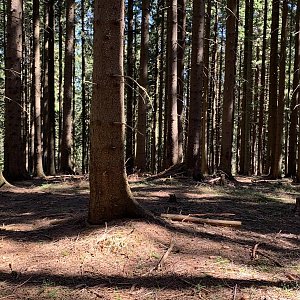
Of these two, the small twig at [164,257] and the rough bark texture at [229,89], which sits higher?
the rough bark texture at [229,89]

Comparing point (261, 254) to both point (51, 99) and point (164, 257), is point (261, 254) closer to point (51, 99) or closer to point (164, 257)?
point (164, 257)

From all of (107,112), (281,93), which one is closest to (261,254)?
(107,112)

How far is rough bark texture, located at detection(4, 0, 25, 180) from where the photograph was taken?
11.4 meters

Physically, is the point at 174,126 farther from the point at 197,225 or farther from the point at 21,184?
the point at 197,225

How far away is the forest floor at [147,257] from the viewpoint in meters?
3.94

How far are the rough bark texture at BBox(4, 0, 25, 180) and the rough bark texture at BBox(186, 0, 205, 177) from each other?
5.14 meters

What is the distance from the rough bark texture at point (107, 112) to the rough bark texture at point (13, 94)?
6585 millimetres

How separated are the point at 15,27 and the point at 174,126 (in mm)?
5991

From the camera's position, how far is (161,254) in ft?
15.9

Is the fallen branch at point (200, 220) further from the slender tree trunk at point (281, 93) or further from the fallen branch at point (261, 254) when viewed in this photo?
the slender tree trunk at point (281, 93)

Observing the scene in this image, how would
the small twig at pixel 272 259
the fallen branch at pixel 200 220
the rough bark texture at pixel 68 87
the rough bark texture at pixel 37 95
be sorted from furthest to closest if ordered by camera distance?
the rough bark texture at pixel 68 87 → the rough bark texture at pixel 37 95 → the fallen branch at pixel 200 220 → the small twig at pixel 272 259

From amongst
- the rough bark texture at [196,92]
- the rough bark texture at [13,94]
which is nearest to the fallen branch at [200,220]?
the rough bark texture at [196,92]

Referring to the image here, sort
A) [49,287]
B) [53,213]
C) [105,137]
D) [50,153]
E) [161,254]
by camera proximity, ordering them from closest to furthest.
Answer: [49,287], [161,254], [105,137], [53,213], [50,153]

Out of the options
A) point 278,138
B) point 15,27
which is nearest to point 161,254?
point 15,27
